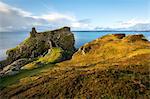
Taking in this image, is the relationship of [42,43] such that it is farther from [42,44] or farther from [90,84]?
[90,84]

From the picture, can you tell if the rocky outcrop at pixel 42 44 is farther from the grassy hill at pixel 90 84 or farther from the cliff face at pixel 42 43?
the grassy hill at pixel 90 84

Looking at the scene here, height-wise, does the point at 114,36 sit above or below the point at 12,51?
above

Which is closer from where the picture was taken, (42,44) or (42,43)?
(42,44)

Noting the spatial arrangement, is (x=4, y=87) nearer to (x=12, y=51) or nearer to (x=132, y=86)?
(x=132, y=86)

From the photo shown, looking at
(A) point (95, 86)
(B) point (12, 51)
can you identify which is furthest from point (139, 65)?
(B) point (12, 51)

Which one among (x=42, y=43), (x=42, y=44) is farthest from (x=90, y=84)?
(x=42, y=43)

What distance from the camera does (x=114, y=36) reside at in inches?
2894

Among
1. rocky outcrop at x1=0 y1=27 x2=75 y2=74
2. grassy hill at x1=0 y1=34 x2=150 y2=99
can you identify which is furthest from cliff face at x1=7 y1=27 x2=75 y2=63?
grassy hill at x1=0 y1=34 x2=150 y2=99

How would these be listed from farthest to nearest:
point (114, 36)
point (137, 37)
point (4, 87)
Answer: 1. point (114, 36)
2. point (137, 37)
3. point (4, 87)

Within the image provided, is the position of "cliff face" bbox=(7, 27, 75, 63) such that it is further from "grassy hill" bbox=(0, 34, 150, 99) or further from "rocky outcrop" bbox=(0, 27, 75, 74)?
"grassy hill" bbox=(0, 34, 150, 99)

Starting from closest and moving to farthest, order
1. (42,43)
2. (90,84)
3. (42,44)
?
(90,84) → (42,44) → (42,43)

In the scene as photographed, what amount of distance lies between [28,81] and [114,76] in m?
12.2

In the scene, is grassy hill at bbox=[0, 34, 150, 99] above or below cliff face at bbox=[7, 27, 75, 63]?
above

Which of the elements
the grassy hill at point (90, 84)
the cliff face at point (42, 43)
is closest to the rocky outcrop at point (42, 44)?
the cliff face at point (42, 43)
